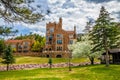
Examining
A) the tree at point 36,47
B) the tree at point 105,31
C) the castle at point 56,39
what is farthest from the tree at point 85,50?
the tree at point 36,47

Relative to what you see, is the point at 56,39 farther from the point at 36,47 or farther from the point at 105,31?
the point at 105,31

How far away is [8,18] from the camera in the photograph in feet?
48.8

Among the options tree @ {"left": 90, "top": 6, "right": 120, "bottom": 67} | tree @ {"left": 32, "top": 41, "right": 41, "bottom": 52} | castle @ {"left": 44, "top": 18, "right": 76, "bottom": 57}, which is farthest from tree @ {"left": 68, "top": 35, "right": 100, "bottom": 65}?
tree @ {"left": 32, "top": 41, "right": 41, "bottom": 52}

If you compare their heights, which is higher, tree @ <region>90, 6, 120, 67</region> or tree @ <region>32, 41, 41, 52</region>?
tree @ <region>90, 6, 120, 67</region>

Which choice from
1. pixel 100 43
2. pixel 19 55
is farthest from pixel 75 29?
pixel 100 43

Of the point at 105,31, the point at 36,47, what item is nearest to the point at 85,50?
the point at 105,31

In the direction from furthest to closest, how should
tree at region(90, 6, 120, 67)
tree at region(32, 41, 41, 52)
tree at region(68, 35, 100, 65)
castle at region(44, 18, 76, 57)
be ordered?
1. tree at region(32, 41, 41, 52)
2. castle at region(44, 18, 76, 57)
3. tree at region(68, 35, 100, 65)
4. tree at region(90, 6, 120, 67)

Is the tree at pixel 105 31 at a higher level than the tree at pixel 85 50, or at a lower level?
higher

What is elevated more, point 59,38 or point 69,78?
point 59,38

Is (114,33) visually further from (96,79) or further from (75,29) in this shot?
(75,29)

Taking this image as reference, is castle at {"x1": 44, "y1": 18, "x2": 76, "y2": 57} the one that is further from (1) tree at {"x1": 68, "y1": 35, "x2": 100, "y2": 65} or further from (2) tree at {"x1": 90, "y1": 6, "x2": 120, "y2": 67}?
(2) tree at {"x1": 90, "y1": 6, "x2": 120, "y2": 67}

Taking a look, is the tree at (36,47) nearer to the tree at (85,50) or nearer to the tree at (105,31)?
the tree at (85,50)

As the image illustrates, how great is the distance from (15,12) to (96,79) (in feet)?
64.0

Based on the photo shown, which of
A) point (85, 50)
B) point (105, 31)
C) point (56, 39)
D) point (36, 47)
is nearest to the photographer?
point (105, 31)
